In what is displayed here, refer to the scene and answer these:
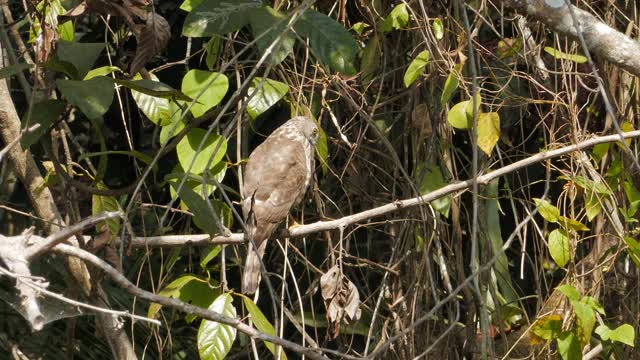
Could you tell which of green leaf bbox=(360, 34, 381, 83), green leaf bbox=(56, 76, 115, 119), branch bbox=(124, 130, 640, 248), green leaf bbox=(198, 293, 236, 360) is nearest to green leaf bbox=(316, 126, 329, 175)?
green leaf bbox=(360, 34, 381, 83)

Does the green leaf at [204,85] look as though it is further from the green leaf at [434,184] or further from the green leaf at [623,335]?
the green leaf at [623,335]

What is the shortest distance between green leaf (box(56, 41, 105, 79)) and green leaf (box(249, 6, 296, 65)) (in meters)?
0.39

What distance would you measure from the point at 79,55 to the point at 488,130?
1.39m

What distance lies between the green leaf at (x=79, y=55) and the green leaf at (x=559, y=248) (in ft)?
5.84

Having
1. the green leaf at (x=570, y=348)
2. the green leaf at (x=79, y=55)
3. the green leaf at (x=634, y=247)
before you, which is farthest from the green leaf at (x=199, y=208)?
the green leaf at (x=634, y=247)

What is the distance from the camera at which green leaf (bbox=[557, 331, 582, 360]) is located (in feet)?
10.8

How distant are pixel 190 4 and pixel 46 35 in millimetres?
600

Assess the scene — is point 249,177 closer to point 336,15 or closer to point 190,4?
point 336,15

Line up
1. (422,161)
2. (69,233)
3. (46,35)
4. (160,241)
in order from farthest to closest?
(422,161)
(160,241)
(46,35)
(69,233)

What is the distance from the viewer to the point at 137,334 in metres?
4.15

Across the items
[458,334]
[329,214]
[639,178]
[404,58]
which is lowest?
[458,334]

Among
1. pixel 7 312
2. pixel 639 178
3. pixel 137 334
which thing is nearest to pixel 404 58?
pixel 639 178

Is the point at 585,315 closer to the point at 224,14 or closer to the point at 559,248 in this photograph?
the point at 559,248

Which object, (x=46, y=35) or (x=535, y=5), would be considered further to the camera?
(x=535, y=5)
